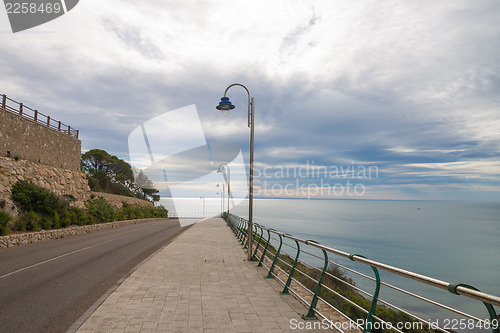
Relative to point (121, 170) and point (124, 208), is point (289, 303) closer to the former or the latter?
point (124, 208)

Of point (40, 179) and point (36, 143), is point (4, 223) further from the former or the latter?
point (36, 143)

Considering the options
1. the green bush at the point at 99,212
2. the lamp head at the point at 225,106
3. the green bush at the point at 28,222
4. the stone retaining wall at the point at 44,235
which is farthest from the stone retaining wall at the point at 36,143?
the lamp head at the point at 225,106

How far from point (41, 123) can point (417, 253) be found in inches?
2829

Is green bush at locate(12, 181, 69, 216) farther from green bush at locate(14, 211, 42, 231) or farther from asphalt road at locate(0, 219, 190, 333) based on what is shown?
asphalt road at locate(0, 219, 190, 333)

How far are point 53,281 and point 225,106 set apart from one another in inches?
324

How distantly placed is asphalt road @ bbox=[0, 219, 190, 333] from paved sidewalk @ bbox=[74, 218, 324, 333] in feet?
2.20

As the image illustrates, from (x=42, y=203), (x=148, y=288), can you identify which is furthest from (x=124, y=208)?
(x=148, y=288)

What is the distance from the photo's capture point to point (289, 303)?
687 centimetres

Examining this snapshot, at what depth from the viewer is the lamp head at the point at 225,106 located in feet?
43.5

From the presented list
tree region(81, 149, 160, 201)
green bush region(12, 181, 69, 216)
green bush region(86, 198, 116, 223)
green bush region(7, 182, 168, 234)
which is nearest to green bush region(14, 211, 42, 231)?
green bush region(7, 182, 168, 234)

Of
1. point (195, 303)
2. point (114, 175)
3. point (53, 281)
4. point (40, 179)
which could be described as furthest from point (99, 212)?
point (114, 175)

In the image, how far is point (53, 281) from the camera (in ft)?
30.1

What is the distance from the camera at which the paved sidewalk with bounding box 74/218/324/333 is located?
5.49 m

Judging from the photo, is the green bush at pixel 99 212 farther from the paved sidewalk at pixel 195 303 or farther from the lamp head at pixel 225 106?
the paved sidewalk at pixel 195 303
